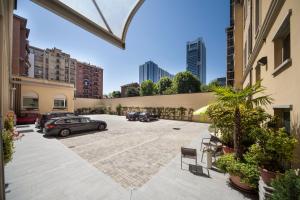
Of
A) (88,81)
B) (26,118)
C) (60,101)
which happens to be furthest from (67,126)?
(88,81)

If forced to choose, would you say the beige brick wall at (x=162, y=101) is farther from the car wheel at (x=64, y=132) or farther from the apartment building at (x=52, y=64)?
the car wheel at (x=64, y=132)

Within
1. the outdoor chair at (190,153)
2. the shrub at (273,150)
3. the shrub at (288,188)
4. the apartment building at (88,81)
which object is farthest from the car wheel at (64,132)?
the apartment building at (88,81)

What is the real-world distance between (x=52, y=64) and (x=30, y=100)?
40.7m

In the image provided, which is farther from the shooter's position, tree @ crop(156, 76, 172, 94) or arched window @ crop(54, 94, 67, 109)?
tree @ crop(156, 76, 172, 94)

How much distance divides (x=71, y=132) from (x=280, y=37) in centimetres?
1365

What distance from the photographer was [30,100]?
62.6ft

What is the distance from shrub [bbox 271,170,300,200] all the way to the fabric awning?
4.63 m

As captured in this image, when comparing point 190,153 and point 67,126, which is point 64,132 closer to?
point 67,126

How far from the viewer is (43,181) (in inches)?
178

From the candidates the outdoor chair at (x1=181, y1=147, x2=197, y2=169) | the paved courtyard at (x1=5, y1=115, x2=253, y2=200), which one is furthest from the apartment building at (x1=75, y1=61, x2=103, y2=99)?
the outdoor chair at (x1=181, y1=147, x2=197, y2=169)

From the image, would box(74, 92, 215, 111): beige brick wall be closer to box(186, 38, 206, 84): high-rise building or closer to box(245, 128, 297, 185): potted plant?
box(245, 128, 297, 185): potted plant

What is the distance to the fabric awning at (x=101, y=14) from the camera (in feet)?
9.34

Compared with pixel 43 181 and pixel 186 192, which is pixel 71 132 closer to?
pixel 43 181

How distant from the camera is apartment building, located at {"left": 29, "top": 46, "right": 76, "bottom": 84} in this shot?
50.1 m
